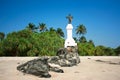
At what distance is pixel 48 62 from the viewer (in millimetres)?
21406

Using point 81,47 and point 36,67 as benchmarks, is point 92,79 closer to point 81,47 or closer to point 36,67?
point 36,67

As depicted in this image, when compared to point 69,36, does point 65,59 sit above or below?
below

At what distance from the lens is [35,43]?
4369 centimetres

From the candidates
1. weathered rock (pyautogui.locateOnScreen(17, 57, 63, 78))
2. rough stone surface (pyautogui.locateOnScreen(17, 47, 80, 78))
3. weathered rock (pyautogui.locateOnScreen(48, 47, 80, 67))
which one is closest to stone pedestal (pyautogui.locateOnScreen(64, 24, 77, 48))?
rough stone surface (pyautogui.locateOnScreen(17, 47, 80, 78))

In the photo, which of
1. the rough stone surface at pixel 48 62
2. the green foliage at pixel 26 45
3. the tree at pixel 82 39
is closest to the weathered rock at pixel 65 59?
the rough stone surface at pixel 48 62

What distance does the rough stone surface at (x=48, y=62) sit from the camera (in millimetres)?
13578

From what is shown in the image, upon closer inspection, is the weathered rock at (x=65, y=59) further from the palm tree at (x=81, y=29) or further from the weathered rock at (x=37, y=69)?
the palm tree at (x=81, y=29)

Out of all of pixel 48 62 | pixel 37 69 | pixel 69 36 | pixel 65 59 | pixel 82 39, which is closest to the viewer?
pixel 37 69

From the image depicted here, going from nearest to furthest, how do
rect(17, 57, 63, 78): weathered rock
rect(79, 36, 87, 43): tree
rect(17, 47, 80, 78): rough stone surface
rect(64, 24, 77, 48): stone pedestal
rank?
rect(17, 57, 63, 78): weathered rock, rect(17, 47, 80, 78): rough stone surface, rect(64, 24, 77, 48): stone pedestal, rect(79, 36, 87, 43): tree

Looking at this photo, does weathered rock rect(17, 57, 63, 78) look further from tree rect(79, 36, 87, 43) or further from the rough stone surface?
tree rect(79, 36, 87, 43)

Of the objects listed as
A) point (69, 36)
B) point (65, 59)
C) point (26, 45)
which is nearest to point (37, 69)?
point (65, 59)

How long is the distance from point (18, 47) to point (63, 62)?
22839mm

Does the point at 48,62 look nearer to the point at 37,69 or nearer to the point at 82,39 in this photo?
the point at 37,69

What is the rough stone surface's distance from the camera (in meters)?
13.6
